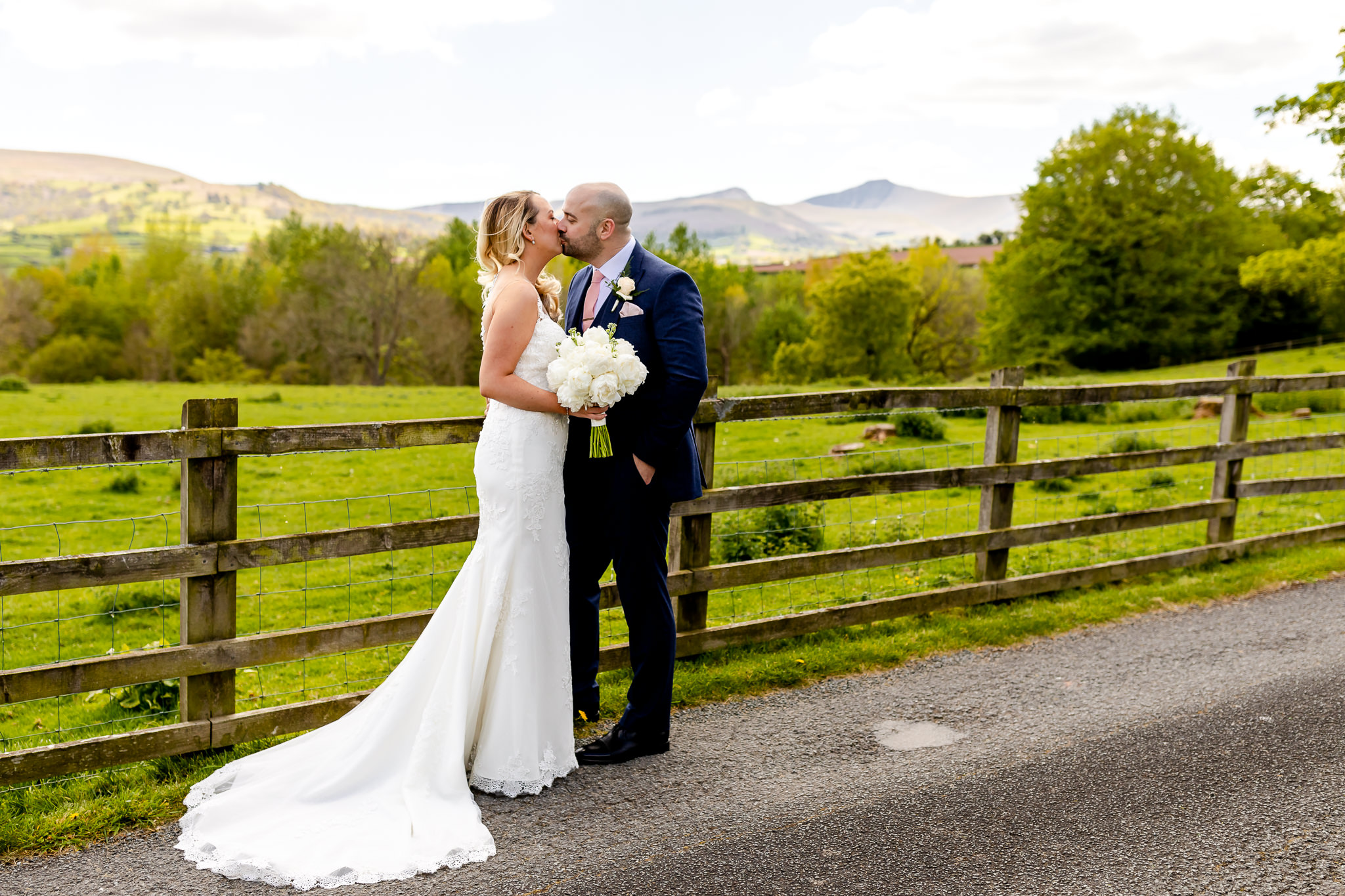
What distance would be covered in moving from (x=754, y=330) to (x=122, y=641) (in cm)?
7730

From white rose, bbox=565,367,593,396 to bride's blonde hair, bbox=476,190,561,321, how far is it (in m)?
0.63

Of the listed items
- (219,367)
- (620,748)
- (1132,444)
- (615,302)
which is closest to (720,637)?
(620,748)

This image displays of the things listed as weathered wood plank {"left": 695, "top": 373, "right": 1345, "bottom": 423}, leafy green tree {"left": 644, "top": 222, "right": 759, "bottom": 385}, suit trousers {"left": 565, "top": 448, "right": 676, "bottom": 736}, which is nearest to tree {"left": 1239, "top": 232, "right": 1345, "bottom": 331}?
weathered wood plank {"left": 695, "top": 373, "right": 1345, "bottom": 423}

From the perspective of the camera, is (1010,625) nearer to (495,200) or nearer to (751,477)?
(495,200)

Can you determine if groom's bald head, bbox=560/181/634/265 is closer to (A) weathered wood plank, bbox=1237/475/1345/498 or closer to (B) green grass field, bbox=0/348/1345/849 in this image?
(B) green grass field, bbox=0/348/1345/849

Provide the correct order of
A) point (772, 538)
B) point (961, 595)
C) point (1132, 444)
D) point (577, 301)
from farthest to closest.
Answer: point (1132, 444) < point (772, 538) < point (961, 595) < point (577, 301)

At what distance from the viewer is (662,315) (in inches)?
185

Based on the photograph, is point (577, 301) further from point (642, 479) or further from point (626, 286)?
point (642, 479)

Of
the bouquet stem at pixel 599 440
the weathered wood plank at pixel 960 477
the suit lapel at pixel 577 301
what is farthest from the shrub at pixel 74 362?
the bouquet stem at pixel 599 440

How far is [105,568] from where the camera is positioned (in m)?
4.27

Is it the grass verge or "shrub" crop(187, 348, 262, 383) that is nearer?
the grass verge

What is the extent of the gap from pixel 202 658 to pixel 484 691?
4.23 ft

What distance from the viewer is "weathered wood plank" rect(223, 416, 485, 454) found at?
4500 millimetres

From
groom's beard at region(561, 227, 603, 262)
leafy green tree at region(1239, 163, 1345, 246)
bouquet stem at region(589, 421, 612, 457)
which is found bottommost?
bouquet stem at region(589, 421, 612, 457)
